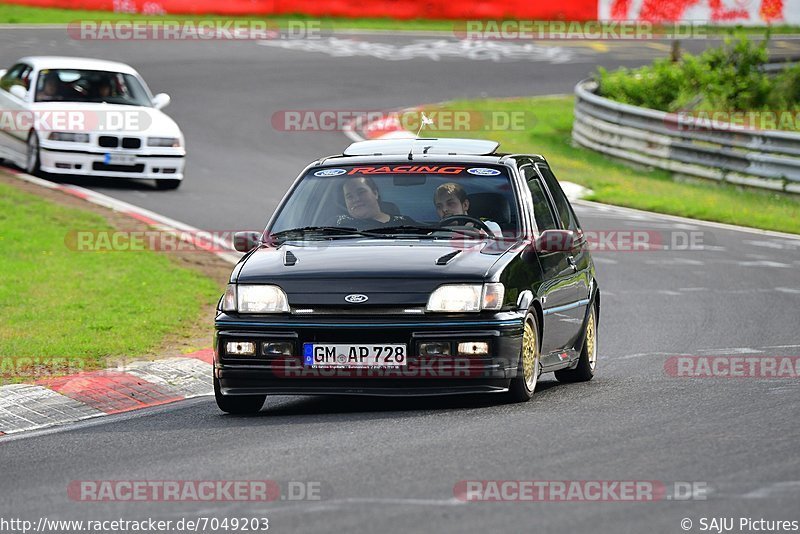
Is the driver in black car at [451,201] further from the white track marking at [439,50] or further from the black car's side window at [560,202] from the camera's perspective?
the white track marking at [439,50]

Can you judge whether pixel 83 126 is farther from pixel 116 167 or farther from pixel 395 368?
pixel 395 368

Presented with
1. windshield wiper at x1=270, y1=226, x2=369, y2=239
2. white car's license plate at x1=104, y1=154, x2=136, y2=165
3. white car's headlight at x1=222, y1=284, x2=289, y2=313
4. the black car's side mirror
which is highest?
windshield wiper at x1=270, y1=226, x2=369, y2=239

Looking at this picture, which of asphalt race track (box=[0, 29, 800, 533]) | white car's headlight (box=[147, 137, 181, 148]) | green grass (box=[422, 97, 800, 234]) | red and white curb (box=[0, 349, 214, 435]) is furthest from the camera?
green grass (box=[422, 97, 800, 234])

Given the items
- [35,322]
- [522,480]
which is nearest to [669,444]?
[522,480]

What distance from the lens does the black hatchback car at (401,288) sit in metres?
7.91

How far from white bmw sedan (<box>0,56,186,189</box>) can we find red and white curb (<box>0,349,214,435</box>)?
388 inches

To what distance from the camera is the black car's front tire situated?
8.50 meters

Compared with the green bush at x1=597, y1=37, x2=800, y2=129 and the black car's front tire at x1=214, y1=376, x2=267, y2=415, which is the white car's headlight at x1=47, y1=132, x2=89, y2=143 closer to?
the black car's front tire at x1=214, y1=376, x2=267, y2=415

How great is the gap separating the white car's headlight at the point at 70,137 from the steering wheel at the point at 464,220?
11.8 metres

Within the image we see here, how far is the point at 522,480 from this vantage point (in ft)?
20.4

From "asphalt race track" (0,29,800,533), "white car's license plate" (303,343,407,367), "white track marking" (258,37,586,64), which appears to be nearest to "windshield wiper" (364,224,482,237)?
"asphalt race track" (0,29,800,533)

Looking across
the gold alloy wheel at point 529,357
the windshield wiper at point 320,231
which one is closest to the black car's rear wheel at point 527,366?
the gold alloy wheel at point 529,357

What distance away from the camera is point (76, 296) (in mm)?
12891

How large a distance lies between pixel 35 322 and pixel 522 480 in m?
6.50
